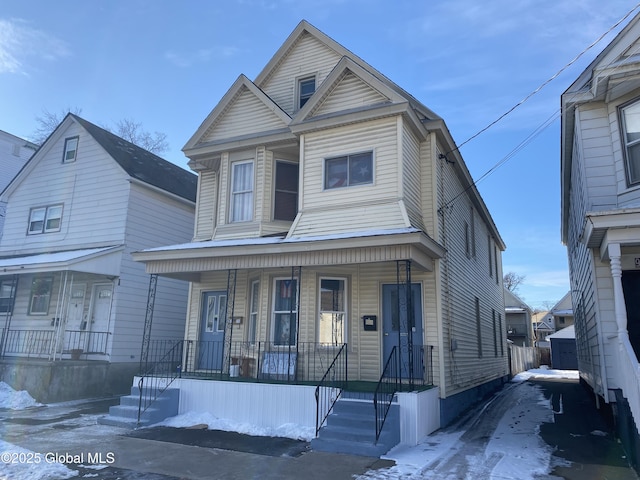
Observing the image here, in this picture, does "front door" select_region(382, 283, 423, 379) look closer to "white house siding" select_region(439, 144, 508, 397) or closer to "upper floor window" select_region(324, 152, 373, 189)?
"white house siding" select_region(439, 144, 508, 397)

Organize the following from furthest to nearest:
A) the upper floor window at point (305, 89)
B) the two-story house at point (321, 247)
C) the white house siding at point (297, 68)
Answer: the upper floor window at point (305, 89) < the white house siding at point (297, 68) < the two-story house at point (321, 247)

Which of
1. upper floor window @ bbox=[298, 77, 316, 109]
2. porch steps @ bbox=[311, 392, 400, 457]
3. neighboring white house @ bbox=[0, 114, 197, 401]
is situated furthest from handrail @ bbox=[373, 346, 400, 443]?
neighboring white house @ bbox=[0, 114, 197, 401]

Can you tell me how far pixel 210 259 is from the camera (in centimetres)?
1086

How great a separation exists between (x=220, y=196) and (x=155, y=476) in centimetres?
797

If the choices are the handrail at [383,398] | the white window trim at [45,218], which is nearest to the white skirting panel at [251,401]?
the handrail at [383,398]

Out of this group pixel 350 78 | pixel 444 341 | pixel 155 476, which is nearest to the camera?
pixel 155 476

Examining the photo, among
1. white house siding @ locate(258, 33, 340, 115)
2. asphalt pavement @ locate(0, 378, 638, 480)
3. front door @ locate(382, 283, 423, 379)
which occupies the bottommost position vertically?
asphalt pavement @ locate(0, 378, 638, 480)

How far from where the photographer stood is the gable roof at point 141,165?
16.3 meters

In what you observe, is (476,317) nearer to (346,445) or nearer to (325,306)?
(325,306)

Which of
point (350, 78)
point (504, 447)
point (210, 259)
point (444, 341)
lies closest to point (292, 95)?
point (350, 78)

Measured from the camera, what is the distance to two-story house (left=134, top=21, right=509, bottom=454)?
974cm

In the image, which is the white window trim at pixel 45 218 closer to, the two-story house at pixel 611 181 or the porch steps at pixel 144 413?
the porch steps at pixel 144 413

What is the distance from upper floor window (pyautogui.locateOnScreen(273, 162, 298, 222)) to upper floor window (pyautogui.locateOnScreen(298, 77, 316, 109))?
198 cm

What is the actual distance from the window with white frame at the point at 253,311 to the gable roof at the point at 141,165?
6.72m
